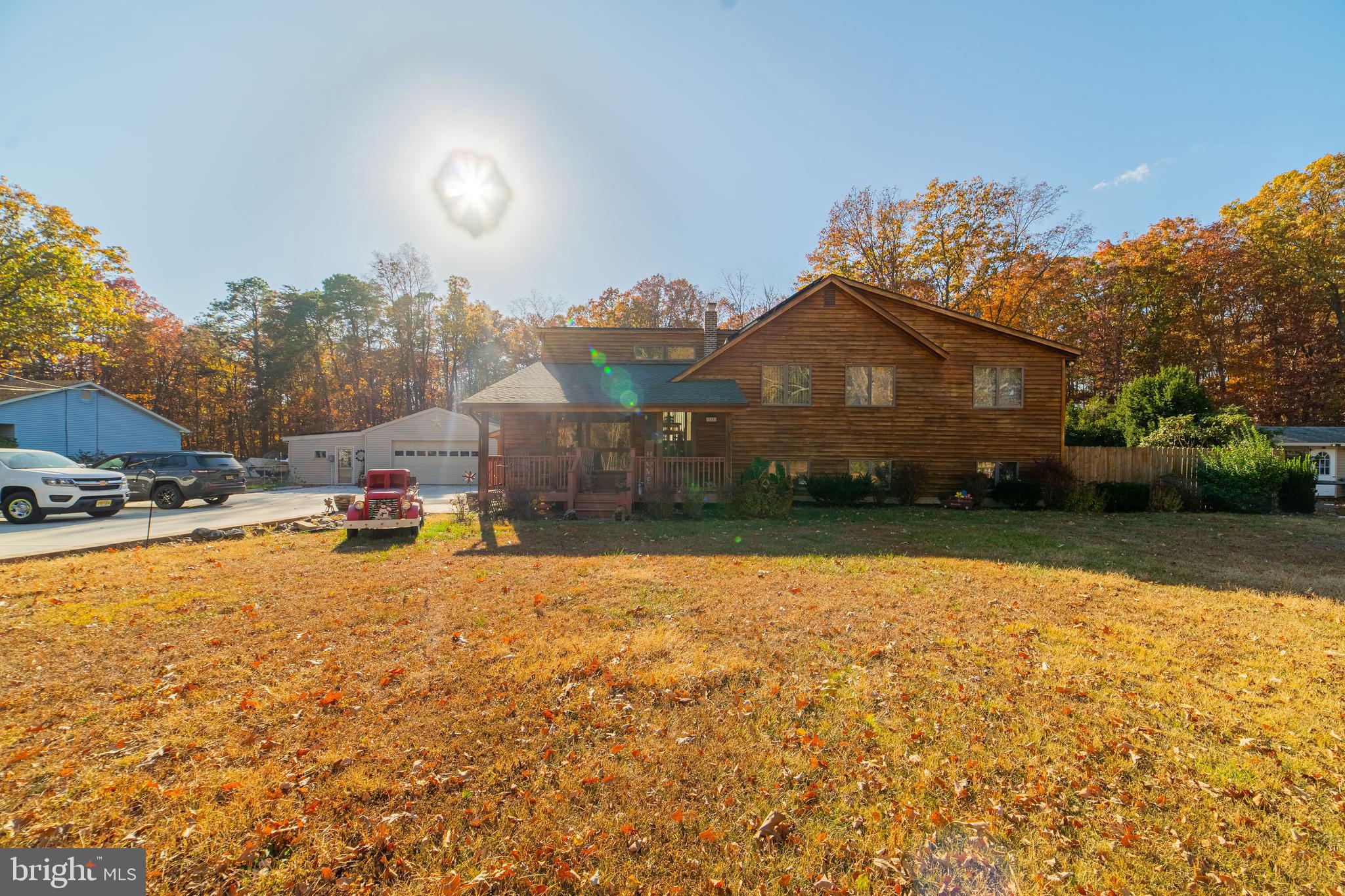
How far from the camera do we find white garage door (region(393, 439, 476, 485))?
92.6 feet

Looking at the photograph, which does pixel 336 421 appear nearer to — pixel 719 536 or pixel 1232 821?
pixel 719 536

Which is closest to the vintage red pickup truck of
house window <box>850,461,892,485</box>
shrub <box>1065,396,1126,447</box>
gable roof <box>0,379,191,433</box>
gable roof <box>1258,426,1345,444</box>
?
house window <box>850,461,892,485</box>

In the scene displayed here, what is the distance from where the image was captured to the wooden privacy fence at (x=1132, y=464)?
632 inches

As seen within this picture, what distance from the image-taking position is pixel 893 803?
9.57ft

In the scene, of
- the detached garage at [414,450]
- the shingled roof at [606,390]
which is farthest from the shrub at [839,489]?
the detached garage at [414,450]

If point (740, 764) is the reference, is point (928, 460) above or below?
above

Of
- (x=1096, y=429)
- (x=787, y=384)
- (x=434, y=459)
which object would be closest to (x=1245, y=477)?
(x=1096, y=429)

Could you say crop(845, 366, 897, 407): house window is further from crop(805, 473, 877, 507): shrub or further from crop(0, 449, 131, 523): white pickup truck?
crop(0, 449, 131, 523): white pickup truck

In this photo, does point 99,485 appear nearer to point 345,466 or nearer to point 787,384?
point 345,466

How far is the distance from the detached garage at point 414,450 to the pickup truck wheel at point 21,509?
50.8 ft

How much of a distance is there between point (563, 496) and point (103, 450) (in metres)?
25.0

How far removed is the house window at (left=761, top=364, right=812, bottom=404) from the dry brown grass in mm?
10735

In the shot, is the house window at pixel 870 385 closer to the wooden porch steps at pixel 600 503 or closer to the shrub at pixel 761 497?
the shrub at pixel 761 497

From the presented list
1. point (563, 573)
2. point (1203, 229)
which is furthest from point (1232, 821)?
point (1203, 229)
